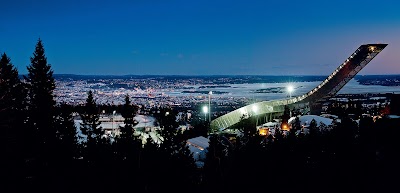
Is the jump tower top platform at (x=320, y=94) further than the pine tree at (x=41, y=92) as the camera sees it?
Yes

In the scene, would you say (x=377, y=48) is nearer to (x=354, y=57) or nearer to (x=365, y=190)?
(x=354, y=57)

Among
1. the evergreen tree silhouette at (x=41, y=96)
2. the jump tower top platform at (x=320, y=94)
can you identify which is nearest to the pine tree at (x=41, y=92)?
the evergreen tree silhouette at (x=41, y=96)

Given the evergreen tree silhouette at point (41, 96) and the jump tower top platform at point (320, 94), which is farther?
the jump tower top platform at point (320, 94)

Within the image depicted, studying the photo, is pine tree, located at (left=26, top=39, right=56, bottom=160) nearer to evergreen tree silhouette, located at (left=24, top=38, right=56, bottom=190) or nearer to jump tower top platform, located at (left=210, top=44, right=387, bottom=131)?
evergreen tree silhouette, located at (left=24, top=38, right=56, bottom=190)

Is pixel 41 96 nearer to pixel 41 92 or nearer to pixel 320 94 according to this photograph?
pixel 41 92

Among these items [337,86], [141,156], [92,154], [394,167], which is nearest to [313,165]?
[394,167]

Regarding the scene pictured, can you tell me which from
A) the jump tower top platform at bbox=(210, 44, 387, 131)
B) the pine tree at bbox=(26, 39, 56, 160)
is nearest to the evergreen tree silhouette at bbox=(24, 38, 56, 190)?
Result: the pine tree at bbox=(26, 39, 56, 160)

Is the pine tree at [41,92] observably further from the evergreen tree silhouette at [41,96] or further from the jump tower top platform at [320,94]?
the jump tower top platform at [320,94]
